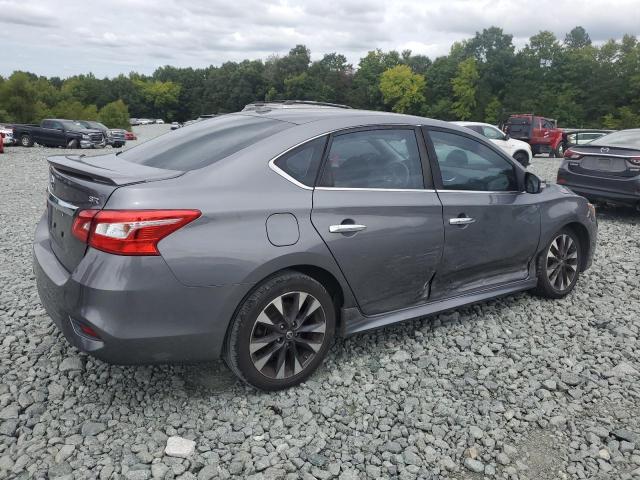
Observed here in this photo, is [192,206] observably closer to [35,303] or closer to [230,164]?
[230,164]

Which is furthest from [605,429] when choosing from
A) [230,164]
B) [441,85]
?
[441,85]

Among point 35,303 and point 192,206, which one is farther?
point 35,303

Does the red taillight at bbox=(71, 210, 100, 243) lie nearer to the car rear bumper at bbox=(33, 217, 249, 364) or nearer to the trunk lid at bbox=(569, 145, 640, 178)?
the car rear bumper at bbox=(33, 217, 249, 364)

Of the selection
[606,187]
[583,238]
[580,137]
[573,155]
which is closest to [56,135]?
[580,137]

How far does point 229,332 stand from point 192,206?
71 cm

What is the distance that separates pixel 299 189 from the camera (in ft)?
10.2

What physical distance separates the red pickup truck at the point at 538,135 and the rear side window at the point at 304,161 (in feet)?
72.2

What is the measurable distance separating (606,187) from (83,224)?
26.6ft

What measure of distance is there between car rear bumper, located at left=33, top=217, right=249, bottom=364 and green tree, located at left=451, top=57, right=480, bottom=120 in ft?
266

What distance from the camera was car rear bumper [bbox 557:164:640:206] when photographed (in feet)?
27.1

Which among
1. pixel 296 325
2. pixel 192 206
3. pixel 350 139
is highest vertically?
pixel 350 139

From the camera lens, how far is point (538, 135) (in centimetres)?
2309

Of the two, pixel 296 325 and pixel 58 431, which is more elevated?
pixel 296 325

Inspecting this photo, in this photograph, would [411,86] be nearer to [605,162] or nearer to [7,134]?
[7,134]
